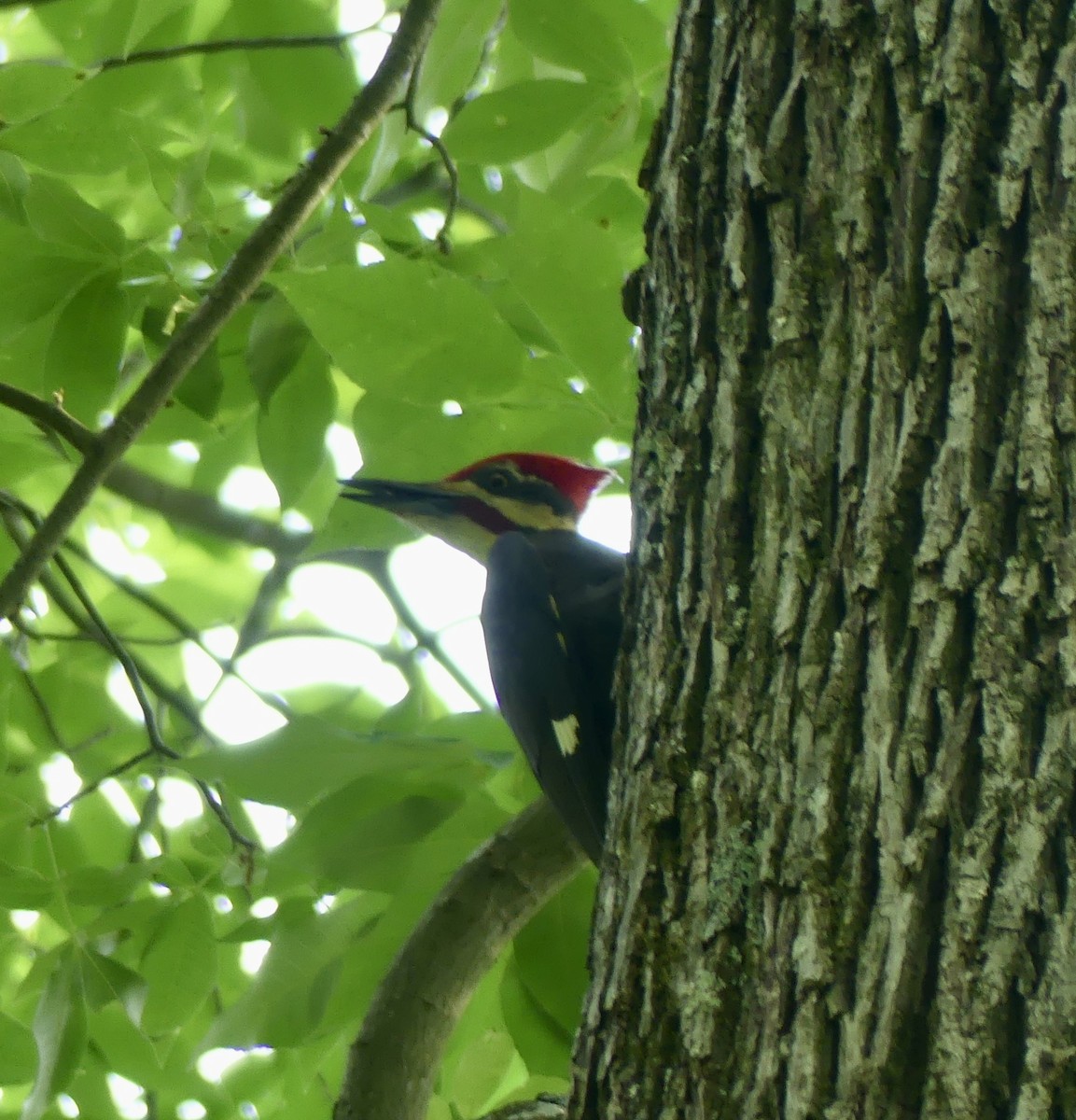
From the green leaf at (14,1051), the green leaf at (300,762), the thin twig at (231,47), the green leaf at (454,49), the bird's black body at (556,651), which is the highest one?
the thin twig at (231,47)

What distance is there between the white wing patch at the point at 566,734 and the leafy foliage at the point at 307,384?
82 mm

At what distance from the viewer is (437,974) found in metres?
1.81

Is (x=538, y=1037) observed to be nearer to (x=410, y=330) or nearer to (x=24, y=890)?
(x=24, y=890)

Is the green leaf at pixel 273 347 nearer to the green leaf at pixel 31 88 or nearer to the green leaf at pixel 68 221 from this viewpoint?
the green leaf at pixel 68 221

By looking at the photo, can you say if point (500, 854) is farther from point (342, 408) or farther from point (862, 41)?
point (342, 408)

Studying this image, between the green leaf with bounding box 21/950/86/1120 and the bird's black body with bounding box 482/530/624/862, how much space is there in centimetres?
79

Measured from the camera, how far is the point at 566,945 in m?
2.00

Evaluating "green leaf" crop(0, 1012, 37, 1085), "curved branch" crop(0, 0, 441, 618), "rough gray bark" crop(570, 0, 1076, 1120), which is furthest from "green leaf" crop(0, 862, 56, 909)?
"rough gray bark" crop(570, 0, 1076, 1120)

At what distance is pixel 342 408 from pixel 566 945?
1.66 metres

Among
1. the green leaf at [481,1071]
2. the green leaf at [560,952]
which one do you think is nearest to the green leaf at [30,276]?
the green leaf at [560,952]

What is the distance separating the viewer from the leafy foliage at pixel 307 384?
1.76m

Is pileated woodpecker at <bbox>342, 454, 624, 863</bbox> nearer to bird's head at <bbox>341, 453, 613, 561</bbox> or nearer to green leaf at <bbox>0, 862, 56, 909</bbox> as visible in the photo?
bird's head at <bbox>341, 453, 613, 561</bbox>

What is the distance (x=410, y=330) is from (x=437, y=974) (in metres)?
0.84

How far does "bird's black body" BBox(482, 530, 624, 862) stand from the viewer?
221 cm
